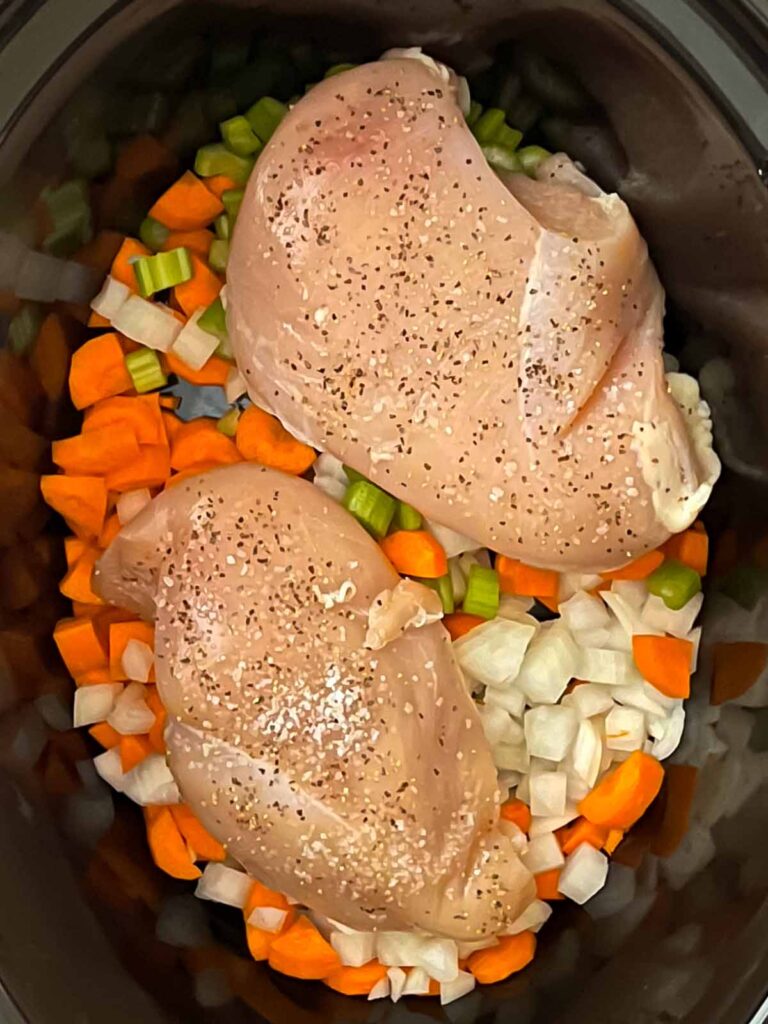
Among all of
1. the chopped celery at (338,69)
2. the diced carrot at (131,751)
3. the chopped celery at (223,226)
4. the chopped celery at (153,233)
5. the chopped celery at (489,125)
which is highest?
the chopped celery at (489,125)

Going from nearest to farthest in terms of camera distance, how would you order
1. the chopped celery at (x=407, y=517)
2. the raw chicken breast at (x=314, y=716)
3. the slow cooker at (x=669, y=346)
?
the slow cooker at (x=669, y=346) → the raw chicken breast at (x=314, y=716) → the chopped celery at (x=407, y=517)

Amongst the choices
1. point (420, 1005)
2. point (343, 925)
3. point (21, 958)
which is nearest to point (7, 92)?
point (21, 958)

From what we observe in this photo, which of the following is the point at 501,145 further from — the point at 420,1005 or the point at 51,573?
the point at 420,1005

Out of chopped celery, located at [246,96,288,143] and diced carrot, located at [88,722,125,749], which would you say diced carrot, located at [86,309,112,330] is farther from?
diced carrot, located at [88,722,125,749]

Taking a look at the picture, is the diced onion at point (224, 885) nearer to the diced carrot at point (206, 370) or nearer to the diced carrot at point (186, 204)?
the diced carrot at point (206, 370)

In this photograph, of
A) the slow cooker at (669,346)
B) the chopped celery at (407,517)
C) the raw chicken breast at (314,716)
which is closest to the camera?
the slow cooker at (669,346)

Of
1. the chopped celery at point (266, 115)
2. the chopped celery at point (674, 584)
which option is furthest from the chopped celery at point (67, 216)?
the chopped celery at point (674, 584)
